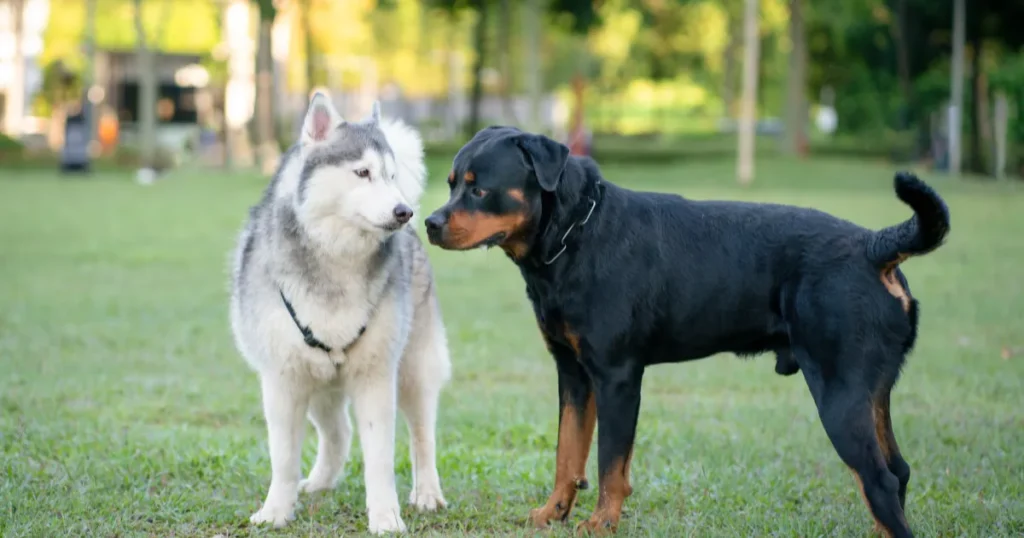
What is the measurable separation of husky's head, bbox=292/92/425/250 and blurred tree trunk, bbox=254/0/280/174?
40122mm

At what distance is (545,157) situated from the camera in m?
5.93

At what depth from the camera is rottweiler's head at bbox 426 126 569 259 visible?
5902mm

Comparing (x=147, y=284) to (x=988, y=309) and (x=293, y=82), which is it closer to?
(x=988, y=309)

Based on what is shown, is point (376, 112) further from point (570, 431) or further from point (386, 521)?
point (386, 521)

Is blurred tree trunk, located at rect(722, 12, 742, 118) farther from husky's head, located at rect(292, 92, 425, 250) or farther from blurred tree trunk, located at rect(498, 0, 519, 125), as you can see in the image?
husky's head, located at rect(292, 92, 425, 250)

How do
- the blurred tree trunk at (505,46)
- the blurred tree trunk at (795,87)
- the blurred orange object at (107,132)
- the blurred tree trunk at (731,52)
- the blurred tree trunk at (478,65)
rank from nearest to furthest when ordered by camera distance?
1. the blurred tree trunk at (795,87)
2. the blurred tree trunk at (505,46)
3. the blurred tree trunk at (478,65)
4. the blurred orange object at (107,132)
5. the blurred tree trunk at (731,52)

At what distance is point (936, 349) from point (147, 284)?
9925mm

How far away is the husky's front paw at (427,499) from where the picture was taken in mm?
6867

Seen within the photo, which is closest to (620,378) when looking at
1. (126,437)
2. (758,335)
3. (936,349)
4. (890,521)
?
(758,335)

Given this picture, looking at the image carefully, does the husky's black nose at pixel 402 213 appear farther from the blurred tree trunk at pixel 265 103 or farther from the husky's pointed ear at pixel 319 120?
the blurred tree trunk at pixel 265 103

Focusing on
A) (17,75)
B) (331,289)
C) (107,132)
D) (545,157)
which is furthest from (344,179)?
(17,75)

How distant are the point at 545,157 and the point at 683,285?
90cm

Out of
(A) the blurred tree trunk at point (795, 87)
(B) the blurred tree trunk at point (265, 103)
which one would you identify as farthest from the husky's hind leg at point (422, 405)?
(A) the blurred tree trunk at point (795, 87)

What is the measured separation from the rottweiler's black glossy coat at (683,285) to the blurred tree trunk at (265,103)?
133ft
